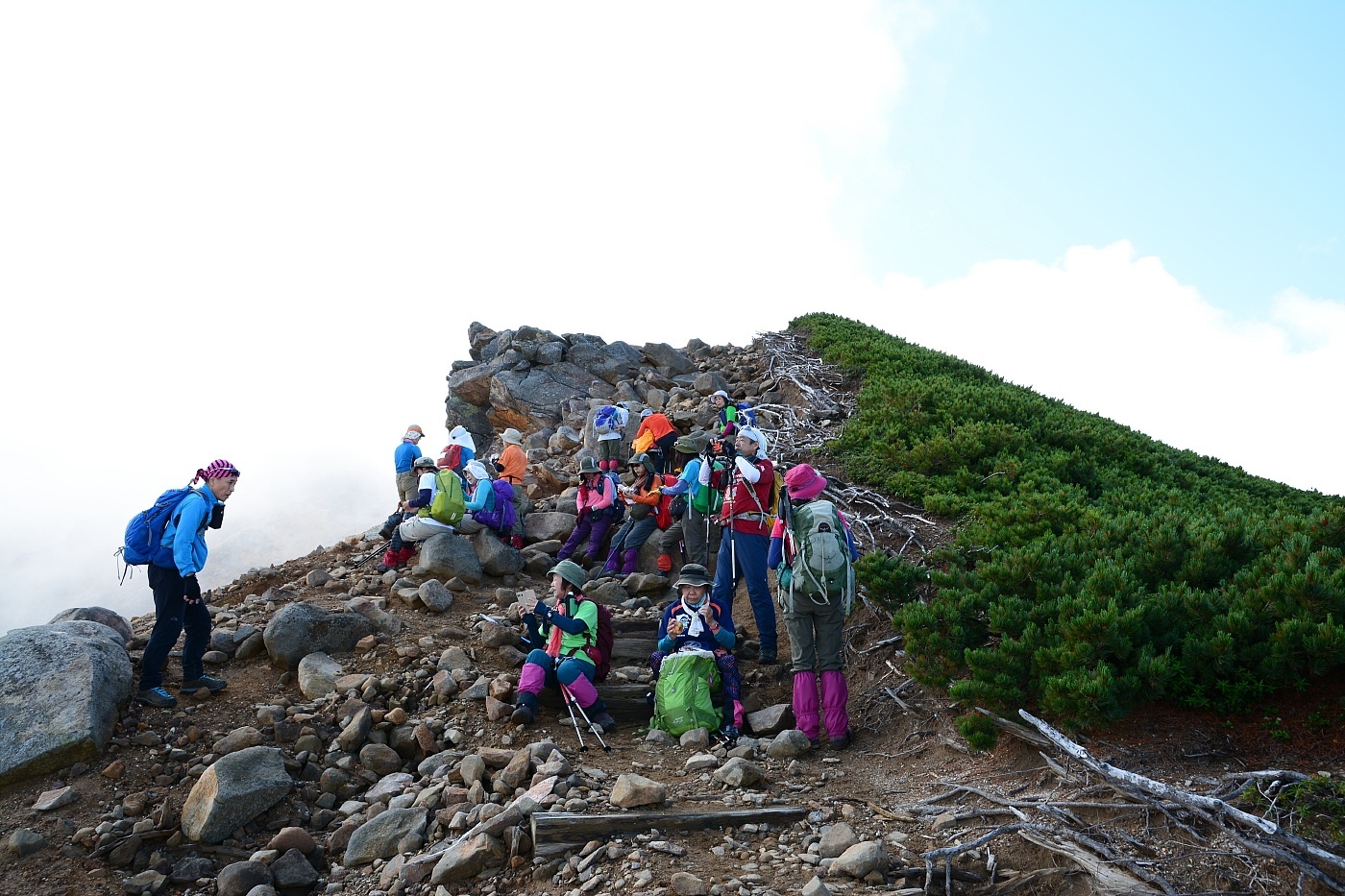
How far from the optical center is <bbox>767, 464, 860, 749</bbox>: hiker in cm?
750

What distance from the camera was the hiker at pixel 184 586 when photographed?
7.78 metres

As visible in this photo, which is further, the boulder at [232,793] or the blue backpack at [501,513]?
the blue backpack at [501,513]

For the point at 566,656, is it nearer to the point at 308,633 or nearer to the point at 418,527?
the point at 308,633

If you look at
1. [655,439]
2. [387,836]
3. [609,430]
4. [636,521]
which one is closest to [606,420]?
[609,430]

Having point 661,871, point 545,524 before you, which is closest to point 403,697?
point 661,871

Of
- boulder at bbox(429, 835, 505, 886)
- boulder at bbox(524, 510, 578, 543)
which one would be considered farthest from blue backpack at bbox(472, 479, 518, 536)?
boulder at bbox(429, 835, 505, 886)

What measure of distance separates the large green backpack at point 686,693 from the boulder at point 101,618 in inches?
239

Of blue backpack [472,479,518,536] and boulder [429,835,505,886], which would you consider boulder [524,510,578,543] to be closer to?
blue backpack [472,479,518,536]

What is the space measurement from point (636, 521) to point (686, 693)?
4.95 meters

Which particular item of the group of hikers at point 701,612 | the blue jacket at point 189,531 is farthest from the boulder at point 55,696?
the blue jacket at point 189,531

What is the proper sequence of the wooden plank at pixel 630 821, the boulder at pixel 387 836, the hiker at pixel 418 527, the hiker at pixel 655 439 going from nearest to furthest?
the wooden plank at pixel 630 821 → the boulder at pixel 387 836 → the hiker at pixel 418 527 → the hiker at pixel 655 439

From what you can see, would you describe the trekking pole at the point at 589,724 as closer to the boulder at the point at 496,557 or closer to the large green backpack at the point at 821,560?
the large green backpack at the point at 821,560

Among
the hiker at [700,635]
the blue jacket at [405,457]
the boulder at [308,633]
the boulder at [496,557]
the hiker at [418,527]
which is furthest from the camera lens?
the blue jacket at [405,457]

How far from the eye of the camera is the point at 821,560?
7.58 meters
